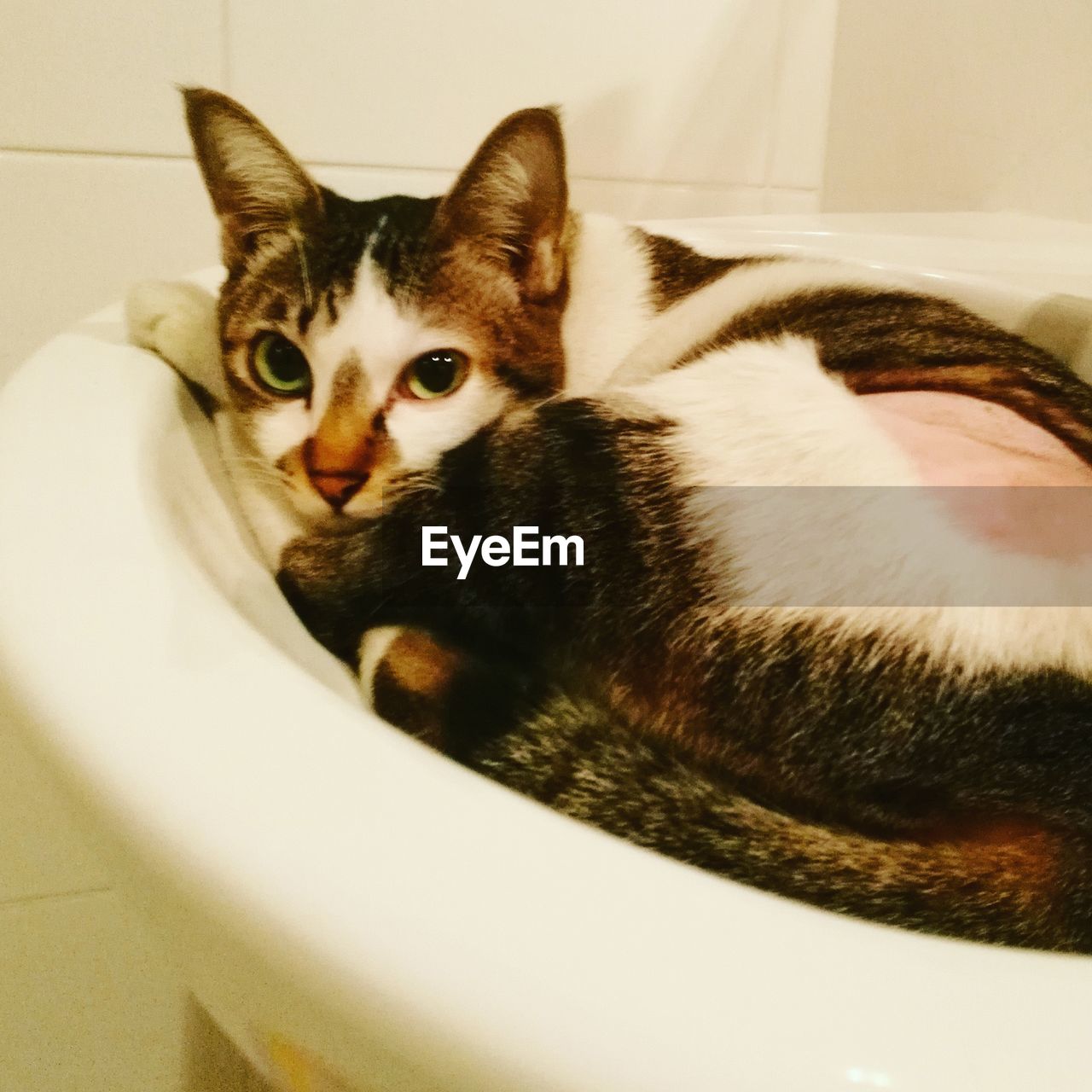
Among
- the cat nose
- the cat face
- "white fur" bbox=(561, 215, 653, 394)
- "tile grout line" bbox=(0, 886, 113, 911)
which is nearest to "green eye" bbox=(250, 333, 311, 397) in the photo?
the cat face

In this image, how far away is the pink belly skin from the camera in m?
0.46

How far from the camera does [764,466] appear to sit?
490 mm

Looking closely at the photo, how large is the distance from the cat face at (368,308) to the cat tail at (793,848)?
11.2 inches

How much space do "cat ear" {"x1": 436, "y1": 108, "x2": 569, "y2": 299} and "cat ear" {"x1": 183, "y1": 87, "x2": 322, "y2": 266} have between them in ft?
0.41

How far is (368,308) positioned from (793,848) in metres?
0.52

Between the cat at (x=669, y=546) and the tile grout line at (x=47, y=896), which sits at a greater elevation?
the cat at (x=669, y=546)

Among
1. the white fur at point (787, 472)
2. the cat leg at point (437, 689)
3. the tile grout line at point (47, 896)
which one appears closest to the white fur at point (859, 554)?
the white fur at point (787, 472)

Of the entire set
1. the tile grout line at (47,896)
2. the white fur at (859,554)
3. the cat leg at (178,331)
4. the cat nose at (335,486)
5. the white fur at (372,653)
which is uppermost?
the cat leg at (178,331)

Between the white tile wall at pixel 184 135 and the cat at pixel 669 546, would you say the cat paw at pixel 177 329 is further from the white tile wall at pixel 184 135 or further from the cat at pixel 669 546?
the white tile wall at pixel 184 135

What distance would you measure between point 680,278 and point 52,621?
74 centimetres

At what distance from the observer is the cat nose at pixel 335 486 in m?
0.63

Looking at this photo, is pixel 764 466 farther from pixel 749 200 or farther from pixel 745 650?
pixel 749 200

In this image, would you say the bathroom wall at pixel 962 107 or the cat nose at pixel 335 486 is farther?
the bathroom wall at pixel 962 107

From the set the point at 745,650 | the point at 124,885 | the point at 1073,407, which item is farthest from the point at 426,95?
the point at 124,885
